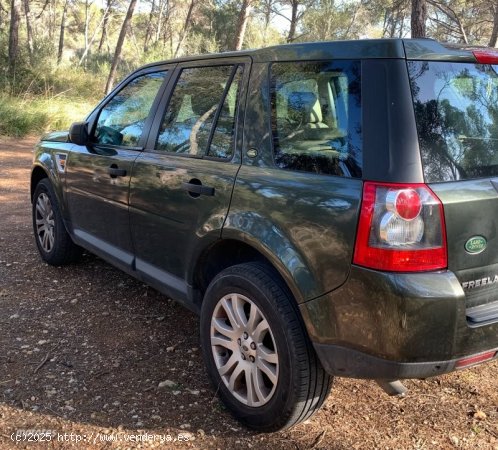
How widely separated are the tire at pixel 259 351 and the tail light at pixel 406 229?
0.54m

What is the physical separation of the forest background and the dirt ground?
6.57ft

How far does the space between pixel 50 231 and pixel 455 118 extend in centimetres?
371

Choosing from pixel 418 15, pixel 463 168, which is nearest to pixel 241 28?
pixel 418 15

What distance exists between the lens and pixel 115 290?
172 inches

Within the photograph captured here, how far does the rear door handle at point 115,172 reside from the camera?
11.5 ft

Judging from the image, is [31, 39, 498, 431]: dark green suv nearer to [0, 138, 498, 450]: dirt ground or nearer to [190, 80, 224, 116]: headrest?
[190, 80, 224, 116]: headrest

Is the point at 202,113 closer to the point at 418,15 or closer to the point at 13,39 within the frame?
the point at 418,15

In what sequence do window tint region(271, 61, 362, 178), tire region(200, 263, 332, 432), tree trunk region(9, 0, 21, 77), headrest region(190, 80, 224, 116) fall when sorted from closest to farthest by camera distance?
1. window tint region(271, 61, 362, 178)
2. tire region(200, 263, 332, 432)
3. headrest region(190, 80, 224, 116)
4. tree trunk region(9, 0, 21, 77)

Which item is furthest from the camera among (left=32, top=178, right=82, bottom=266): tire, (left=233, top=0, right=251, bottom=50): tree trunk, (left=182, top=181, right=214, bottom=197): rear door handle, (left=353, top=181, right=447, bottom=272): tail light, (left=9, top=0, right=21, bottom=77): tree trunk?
(left=233, top=0, right=251, bottom=50): tree trunk

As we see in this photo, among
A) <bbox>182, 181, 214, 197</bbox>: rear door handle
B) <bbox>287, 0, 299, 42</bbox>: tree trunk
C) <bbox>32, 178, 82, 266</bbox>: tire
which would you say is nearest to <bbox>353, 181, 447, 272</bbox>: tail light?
<bbox>182, 181, 214, 197</bbox>: rear door handle

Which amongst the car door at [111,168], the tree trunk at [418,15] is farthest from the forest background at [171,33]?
the car door at [111,168]

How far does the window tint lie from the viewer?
7.29 ft

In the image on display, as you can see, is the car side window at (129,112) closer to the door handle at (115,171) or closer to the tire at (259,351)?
the door handle at (115,171)

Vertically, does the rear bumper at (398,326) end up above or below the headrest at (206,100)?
below
